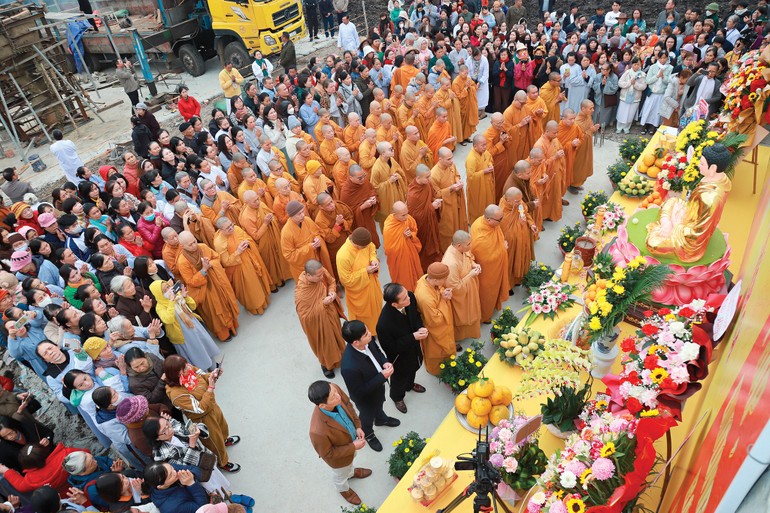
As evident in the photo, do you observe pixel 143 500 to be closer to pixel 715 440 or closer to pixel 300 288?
pixel 300 288

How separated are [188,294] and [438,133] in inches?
210

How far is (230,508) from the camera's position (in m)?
4.21

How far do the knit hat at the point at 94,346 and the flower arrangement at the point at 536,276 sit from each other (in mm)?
5581

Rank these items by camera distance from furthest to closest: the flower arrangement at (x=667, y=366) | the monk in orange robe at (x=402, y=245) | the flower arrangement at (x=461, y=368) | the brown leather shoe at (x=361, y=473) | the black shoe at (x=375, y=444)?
the monk in orange robe at (x=402, y=245), the flower arrangement at (x=461, y=368), the black shoe at (x=375, y=444), the brown leather shoe at (x=361, y=473), the flower arrangement at (x=667, y=366)

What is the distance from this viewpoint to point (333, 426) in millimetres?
4516

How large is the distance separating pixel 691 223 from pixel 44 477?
6.29m

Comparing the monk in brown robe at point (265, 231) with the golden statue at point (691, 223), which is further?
the monk in brown robe at point (265, 231)

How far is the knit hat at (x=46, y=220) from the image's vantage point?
7.26 meters

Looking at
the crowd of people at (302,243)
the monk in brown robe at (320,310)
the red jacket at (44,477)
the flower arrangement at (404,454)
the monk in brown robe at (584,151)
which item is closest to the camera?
the red jacket at (44,477)

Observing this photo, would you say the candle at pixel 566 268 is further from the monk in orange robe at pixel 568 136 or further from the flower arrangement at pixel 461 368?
the monk in orange robe at pixel 568 136

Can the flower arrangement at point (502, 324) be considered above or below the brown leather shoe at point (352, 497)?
above

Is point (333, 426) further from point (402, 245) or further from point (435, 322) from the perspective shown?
point (402, 245)

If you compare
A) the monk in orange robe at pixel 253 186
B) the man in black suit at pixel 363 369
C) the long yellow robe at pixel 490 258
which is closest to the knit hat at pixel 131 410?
the man in black suit at pixel 363 369

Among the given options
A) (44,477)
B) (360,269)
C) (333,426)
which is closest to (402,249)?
(360,269)
